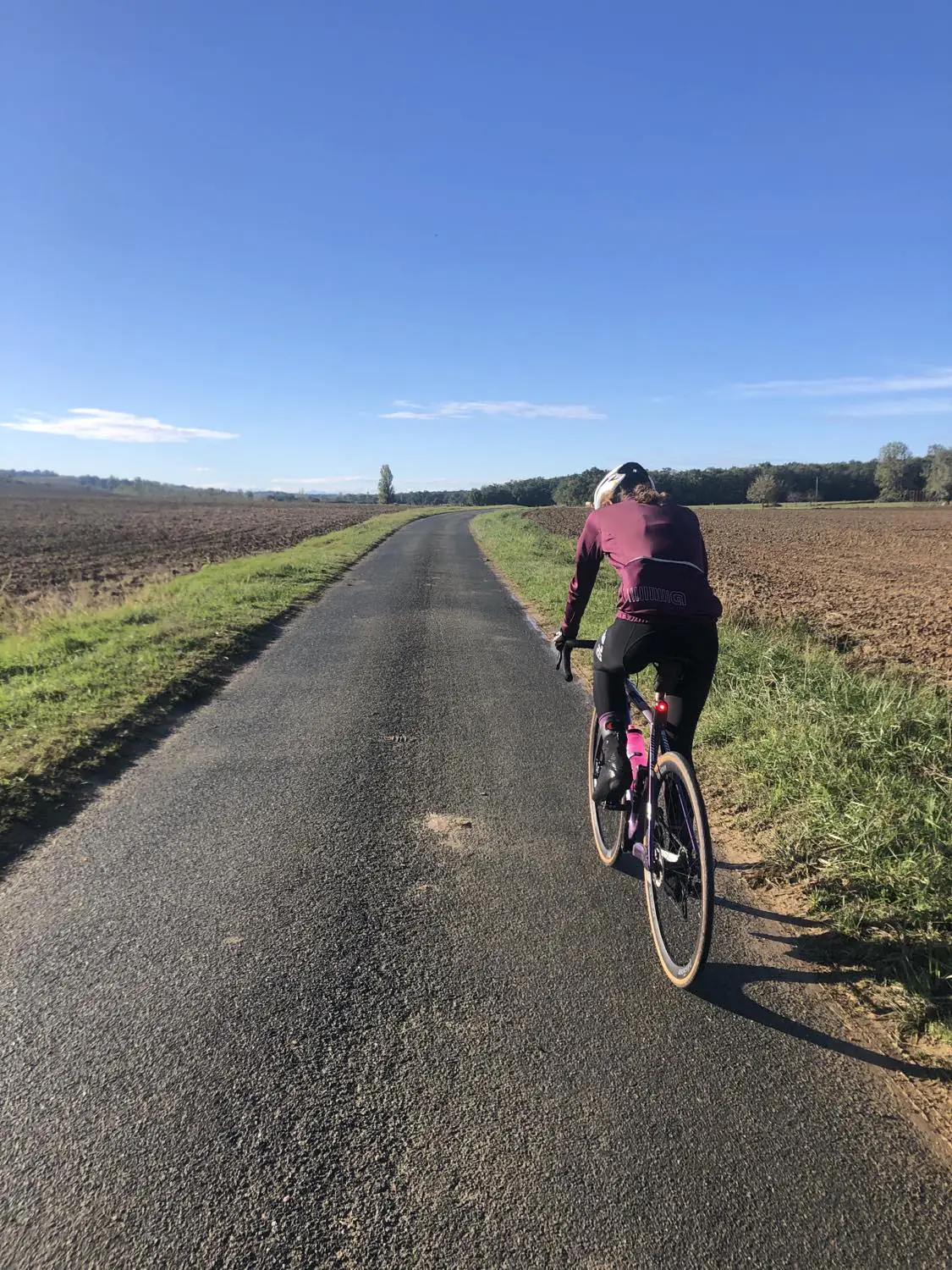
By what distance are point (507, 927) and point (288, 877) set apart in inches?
46.2

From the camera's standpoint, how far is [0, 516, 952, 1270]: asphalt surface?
184cm

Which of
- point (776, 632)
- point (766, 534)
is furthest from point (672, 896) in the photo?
point (766, 534)

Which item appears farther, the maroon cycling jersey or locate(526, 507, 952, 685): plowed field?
locate(526, 507, 952, 685): plowed field

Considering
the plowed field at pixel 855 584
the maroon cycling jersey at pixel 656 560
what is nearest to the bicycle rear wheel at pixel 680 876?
the maroon cycling jersey at pixel 656 560

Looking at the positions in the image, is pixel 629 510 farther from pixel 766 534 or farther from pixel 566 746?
pixel 766 534

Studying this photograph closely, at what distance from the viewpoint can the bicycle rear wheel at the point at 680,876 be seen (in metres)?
2.70

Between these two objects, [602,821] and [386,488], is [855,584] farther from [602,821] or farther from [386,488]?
[386,488]

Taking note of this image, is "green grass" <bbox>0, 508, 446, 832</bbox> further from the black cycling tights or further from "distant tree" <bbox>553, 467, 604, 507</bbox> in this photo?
"distant tree" <bbox>553, 467, 604, 507</bbox>

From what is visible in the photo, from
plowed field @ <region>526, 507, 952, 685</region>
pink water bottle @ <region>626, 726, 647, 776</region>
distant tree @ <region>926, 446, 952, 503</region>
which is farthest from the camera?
distant tree @ <region>926, 446, 952, 503</region>

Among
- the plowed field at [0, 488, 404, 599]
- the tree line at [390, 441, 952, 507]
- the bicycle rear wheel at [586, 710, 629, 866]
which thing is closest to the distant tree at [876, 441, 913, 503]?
the tree line at [390, 441, 952, 507]

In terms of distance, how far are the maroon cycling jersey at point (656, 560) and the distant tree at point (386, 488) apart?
5949 inches

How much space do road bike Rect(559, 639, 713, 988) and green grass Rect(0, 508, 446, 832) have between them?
360cm

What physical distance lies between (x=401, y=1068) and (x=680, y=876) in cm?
133

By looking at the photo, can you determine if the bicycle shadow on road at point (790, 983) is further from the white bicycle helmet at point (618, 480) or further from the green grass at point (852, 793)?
the white bicycle helmet at point (618, 480)
